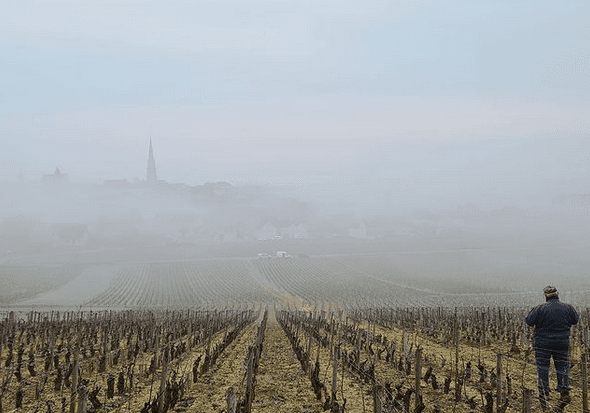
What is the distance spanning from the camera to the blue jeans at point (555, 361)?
278 inches

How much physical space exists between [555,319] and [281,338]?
35.8 ft

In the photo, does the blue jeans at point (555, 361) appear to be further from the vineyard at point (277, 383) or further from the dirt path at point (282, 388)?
the dirt path at point (282, 388)

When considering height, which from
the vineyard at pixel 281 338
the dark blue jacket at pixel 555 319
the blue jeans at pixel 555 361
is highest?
the dark blue jacket at pixel 555 319

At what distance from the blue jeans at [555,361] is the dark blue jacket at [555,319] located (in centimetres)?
12

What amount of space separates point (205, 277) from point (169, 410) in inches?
2209

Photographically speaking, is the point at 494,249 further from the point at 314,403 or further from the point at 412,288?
the point at 314,403

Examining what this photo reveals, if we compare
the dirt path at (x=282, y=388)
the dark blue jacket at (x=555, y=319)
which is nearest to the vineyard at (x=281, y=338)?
the dirt path at (x=282, y=388)

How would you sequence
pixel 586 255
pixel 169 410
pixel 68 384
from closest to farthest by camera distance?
pixel 169 410 < pixel 68 384 < pixel 586 255

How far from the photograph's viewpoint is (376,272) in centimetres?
6712

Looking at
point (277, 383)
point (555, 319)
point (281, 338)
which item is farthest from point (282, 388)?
point (281, 338)

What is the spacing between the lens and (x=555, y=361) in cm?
718

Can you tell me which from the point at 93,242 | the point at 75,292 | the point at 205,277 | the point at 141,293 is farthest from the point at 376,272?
the point at 93,242

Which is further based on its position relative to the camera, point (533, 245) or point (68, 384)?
point (533, 245)

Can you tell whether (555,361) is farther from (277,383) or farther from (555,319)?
(277,383)
